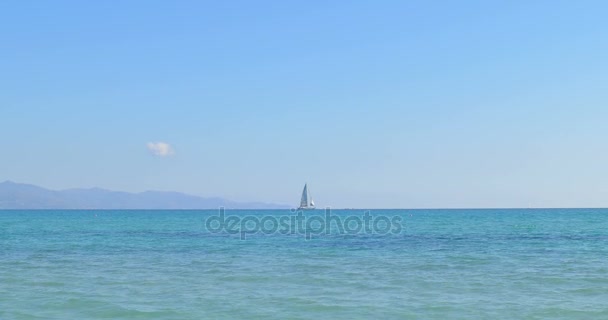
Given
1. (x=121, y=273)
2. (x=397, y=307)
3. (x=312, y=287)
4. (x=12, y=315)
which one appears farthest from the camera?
(x=121, y=273)

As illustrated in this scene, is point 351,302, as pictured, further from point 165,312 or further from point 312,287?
point 165,312

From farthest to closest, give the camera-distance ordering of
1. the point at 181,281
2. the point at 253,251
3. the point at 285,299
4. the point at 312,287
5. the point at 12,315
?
the point at 253,251 < the point at 181,281 < the point at 312,287 < the point at 285,299 < the point at 12,315

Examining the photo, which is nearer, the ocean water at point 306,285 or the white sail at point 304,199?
the ocean water at point 306,285

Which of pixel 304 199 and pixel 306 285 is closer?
pixel 306 285

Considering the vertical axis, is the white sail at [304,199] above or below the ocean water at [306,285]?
above

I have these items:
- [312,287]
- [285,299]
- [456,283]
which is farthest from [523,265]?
[285,299]

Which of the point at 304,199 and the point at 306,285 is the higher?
the point at 304,199

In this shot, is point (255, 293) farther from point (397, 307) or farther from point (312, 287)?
point (397, 307)

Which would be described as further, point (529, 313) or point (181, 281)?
point (181, 281)

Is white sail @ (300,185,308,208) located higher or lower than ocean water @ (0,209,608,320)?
higher

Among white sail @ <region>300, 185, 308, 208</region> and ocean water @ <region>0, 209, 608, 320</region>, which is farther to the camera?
white sail @ <region>300, 185, 308, 208</region>

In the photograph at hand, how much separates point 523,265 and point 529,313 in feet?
39.7

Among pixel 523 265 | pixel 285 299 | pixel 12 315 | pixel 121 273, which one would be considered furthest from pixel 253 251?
pixel 12 315

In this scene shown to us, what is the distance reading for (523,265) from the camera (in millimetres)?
28828
